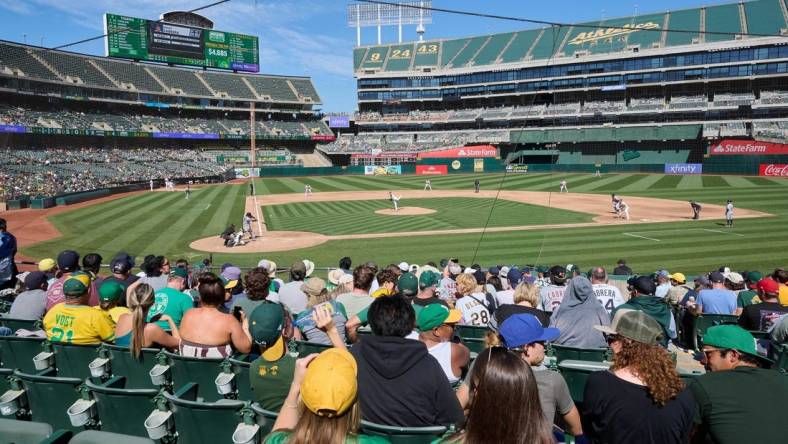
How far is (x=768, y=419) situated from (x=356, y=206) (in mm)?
37355

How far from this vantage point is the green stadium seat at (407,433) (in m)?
3.36

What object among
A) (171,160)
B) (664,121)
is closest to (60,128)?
(171,160)

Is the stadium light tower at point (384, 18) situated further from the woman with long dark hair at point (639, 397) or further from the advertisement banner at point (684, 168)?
the woman with long dark hair at point (639, 397)

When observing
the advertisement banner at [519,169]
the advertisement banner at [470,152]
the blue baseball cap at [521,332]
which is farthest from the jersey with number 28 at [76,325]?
the advertisement banner at [470,152]

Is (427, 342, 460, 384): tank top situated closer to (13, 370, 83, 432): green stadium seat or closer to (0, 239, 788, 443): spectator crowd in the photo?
(0, 239, 788, 443): spectator crowd

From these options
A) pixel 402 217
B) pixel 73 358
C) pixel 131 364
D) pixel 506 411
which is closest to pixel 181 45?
pixel 402 217

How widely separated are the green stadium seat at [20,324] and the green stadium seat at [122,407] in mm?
3633

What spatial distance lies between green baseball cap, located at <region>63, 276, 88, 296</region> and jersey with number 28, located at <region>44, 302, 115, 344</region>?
0.19 meters

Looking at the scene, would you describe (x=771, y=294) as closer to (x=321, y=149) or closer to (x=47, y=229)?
(x=47, y=229)

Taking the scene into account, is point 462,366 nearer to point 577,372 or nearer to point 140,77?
point 577,372

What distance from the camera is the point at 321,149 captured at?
3656 inches

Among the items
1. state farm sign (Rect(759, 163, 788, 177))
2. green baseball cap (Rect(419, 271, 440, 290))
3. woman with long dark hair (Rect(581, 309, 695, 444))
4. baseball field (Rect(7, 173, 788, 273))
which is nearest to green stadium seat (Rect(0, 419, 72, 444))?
woman with long dark hair (Rect(581, 309, 695, 444))

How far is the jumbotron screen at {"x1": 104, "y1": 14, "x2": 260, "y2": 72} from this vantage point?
75125 millimetres

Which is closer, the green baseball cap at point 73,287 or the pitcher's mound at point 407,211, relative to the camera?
the green baseball cap at point 73,287
